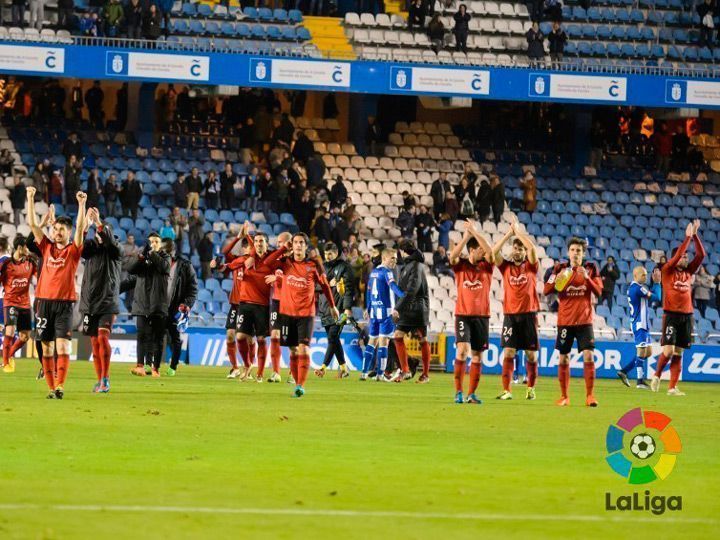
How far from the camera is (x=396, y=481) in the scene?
10438 millimetres

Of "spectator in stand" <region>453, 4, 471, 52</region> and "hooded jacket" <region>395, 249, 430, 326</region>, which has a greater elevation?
"spectator in stand" <region>453, 4, 471, 52</region>

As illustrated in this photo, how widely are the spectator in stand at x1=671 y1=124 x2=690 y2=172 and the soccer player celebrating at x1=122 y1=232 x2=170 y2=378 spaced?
2326 centimetres

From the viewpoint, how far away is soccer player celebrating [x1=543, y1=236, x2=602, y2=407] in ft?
63.9

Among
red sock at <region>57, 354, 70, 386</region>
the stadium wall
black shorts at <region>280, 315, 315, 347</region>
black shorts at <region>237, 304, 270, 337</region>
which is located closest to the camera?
red sock at <region>57, 354, 70, 386</region>

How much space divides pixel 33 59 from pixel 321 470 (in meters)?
27.8

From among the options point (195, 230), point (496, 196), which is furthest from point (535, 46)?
point (195, 230)

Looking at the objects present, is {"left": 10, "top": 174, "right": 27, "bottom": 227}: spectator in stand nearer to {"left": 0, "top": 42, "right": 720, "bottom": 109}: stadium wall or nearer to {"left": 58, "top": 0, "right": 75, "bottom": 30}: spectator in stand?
{"left": 0, "top": 42, "right": 720, "bottom": 109}: stadium wall

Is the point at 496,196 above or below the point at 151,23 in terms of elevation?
below

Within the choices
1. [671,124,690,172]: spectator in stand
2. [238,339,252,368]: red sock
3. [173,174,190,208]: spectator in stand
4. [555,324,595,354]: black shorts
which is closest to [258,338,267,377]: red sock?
[238,339,252,368]: red sock

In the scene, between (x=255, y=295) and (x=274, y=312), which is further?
(x=255, y=295)

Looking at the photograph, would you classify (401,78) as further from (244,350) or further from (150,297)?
(150,297)

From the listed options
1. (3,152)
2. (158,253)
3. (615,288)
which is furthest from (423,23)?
(158,253)

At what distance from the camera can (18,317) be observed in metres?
24.5

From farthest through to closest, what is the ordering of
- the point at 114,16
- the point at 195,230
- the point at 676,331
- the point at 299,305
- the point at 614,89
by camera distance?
the point at 614,89 < the point at 114,16 < the point at 195,230 < the point at 676,331 < the point at 299,305
